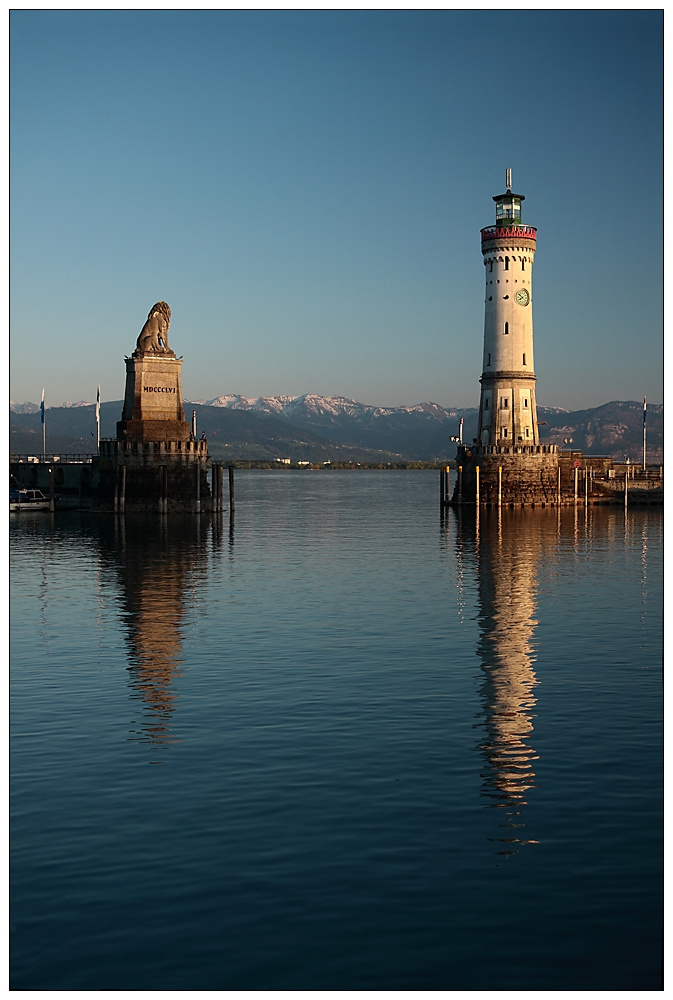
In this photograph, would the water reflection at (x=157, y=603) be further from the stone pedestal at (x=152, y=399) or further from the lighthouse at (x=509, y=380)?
the lighthouse at (x=509, y=380)

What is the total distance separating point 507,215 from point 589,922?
98.4 meters

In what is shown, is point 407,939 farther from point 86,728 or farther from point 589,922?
point 86,728

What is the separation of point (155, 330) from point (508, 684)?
248 feet

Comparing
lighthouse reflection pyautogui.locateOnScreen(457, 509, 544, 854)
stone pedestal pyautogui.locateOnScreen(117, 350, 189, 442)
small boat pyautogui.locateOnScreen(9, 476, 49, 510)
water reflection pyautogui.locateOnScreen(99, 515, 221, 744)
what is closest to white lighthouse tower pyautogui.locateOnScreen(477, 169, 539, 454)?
stone pedestal pyautogui.locateOnScreen(117, 350, 189, 442)

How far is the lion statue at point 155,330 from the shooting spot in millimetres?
94931

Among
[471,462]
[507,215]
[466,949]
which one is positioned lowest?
[466,949]

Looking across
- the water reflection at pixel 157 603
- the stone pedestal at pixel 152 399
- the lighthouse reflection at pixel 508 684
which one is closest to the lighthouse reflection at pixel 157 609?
the water reflection at pixel 157 603

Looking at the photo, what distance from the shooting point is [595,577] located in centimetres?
5066

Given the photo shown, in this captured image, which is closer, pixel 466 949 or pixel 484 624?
pixel 466 949

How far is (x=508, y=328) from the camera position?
102812mm

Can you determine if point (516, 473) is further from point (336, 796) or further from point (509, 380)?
point (336, 796)

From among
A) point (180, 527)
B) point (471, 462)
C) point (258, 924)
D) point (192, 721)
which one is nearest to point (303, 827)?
point (258, 924)

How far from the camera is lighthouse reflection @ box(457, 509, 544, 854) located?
17438 mm

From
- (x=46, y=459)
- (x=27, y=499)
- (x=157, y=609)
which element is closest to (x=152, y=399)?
(x=27, y=499)
